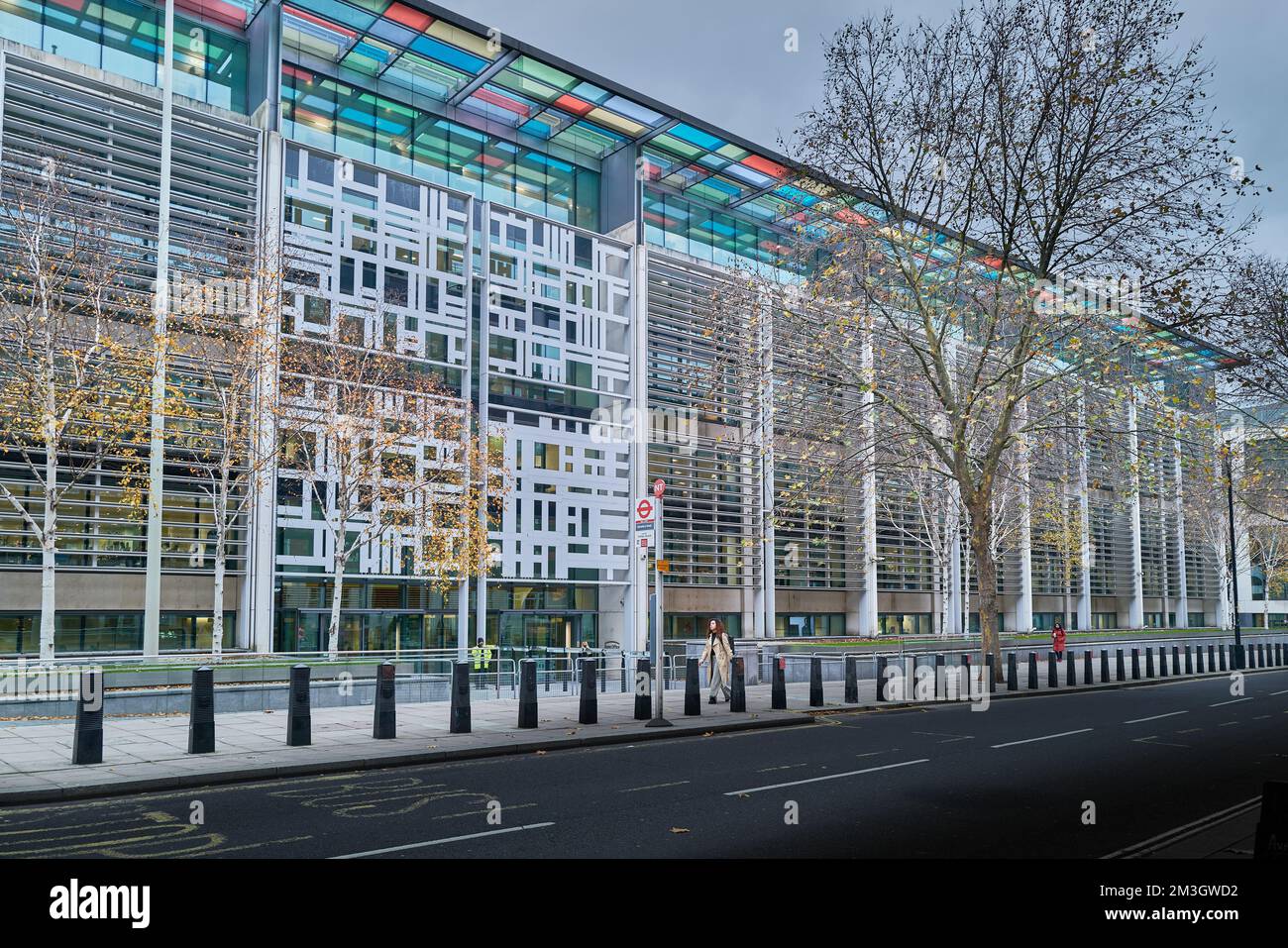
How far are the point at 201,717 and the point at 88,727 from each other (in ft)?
4.40

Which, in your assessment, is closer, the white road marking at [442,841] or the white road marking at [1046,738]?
the white road marking at [442,841]

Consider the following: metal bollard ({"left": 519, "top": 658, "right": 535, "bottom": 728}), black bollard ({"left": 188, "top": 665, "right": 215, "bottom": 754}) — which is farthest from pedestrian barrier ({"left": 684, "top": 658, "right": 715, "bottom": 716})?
black bollard ({"left": 188, "top": 665, "right": 215, "bottom": 754})

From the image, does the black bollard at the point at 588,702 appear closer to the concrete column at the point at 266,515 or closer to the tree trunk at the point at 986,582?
the tree trunk at the point at 986,582

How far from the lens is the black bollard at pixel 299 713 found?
44.1 ft

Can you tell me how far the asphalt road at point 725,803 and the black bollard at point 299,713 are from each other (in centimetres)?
207

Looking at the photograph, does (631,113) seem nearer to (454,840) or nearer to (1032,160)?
(1032,160)

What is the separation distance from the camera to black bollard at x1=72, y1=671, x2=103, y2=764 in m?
11.6

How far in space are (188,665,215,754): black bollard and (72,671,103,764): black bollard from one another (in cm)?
113

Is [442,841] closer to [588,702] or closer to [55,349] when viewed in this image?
[588,702]

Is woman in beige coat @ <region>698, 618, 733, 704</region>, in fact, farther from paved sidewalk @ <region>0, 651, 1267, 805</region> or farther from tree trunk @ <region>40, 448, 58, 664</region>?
tree trunk @ <region>40, 448, 58, 664</region>

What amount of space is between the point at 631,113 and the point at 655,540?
29214mm

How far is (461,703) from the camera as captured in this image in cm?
1518

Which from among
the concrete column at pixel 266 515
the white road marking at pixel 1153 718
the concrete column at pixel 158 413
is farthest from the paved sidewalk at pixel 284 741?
the concrete column at pixel 266 515
